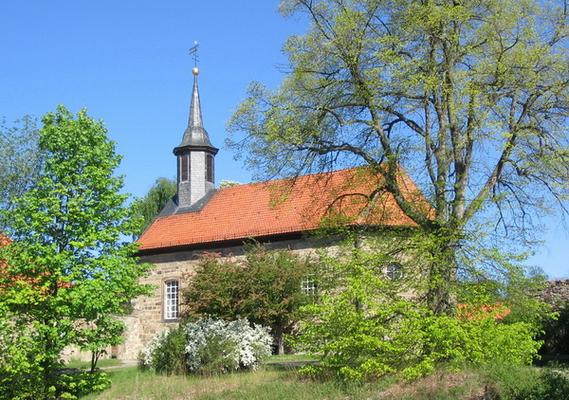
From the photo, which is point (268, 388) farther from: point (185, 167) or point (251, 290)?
point (185, 167)

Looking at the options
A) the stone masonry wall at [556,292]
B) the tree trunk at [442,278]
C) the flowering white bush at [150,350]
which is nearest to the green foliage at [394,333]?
the tree trunk at [442,278]

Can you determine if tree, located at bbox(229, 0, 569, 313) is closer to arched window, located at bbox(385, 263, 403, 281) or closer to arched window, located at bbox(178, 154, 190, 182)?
arched window, located at bbox(385, 263, 403, 281)

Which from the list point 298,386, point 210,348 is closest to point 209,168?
point 210,348

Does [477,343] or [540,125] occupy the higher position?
[540,125]

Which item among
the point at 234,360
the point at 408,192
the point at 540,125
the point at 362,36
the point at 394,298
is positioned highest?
the point at 362,36

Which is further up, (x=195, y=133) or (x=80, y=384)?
(x=195, y=133)

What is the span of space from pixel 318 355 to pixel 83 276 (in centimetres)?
566

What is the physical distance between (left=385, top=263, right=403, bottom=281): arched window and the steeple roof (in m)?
19.4

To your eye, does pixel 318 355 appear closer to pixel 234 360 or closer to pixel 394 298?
pixel 394 298

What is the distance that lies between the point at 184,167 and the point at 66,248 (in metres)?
17.2

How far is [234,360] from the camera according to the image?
1766 centimetres

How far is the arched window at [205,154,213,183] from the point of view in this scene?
107ft

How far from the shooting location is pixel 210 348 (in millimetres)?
17750

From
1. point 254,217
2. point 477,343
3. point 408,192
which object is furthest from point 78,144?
point 254,217
